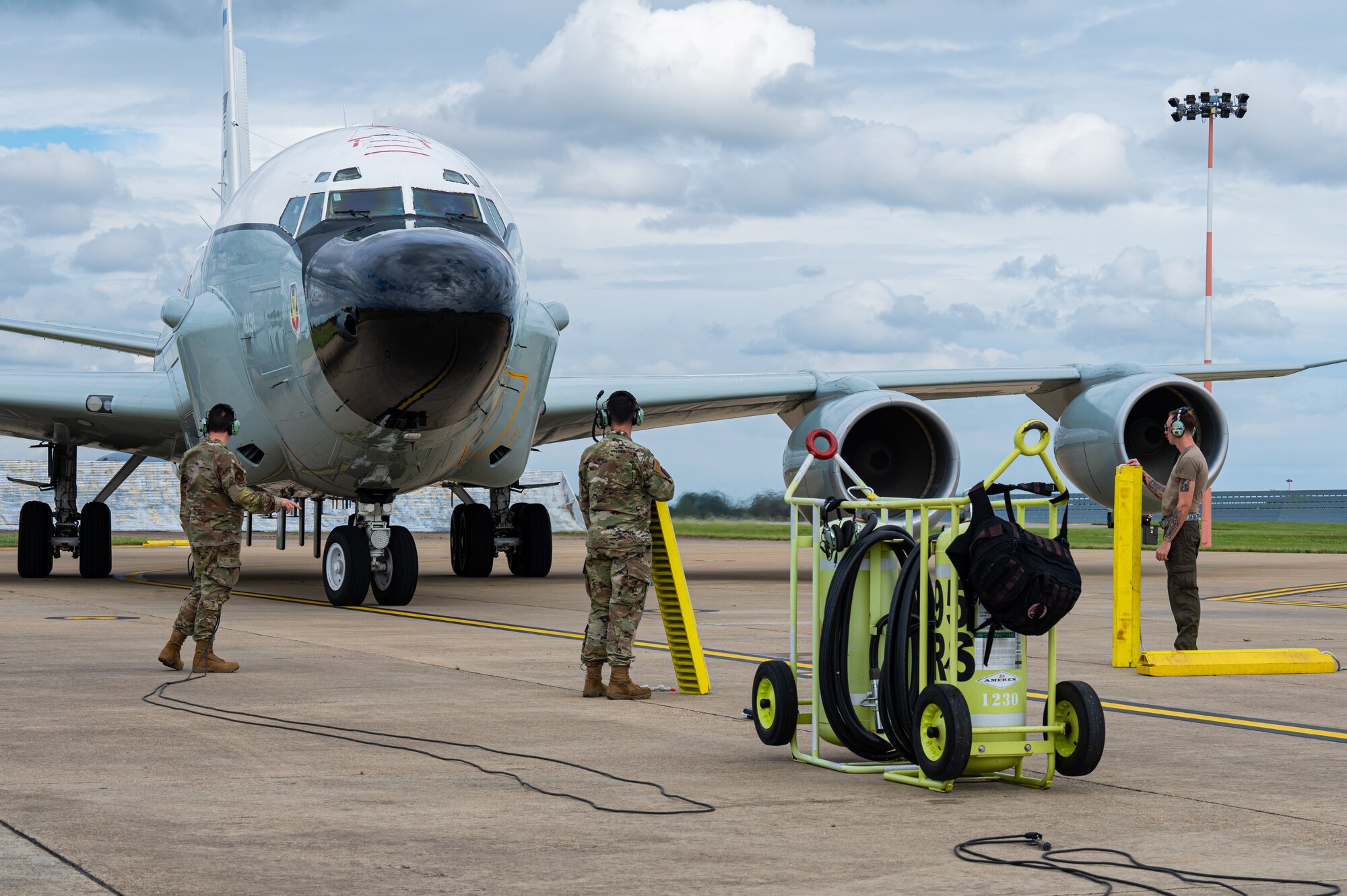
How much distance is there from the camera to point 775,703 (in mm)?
6680

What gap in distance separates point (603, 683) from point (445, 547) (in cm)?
3279

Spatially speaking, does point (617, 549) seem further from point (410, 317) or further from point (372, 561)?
point (372, 561)

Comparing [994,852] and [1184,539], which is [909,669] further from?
[1184,539]

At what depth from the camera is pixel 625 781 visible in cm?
591

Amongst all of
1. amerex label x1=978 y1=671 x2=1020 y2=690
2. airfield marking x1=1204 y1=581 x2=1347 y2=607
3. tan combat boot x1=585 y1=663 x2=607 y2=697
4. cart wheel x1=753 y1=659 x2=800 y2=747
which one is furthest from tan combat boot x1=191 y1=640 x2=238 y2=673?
airfield marking x1=1204 y1=581 x2=1347 y2=607

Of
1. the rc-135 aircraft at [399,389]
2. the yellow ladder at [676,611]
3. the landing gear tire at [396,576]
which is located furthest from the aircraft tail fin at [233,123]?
the yellow ladder at [676,611]

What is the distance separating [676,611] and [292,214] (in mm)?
7630

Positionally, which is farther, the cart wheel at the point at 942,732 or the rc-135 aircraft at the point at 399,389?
the rc-135 aircraft at the point at 399,389

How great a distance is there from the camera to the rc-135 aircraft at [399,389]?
12.8 metres

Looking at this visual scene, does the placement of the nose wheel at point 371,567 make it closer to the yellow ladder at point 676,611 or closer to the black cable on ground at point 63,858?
the yellow ladder at point 676,611

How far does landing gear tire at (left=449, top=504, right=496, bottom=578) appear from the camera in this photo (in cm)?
2114

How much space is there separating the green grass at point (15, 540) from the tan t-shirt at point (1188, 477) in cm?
3518

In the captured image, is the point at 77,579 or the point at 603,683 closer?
the point at 603,683

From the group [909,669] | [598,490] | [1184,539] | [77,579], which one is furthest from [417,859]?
[77,579]
